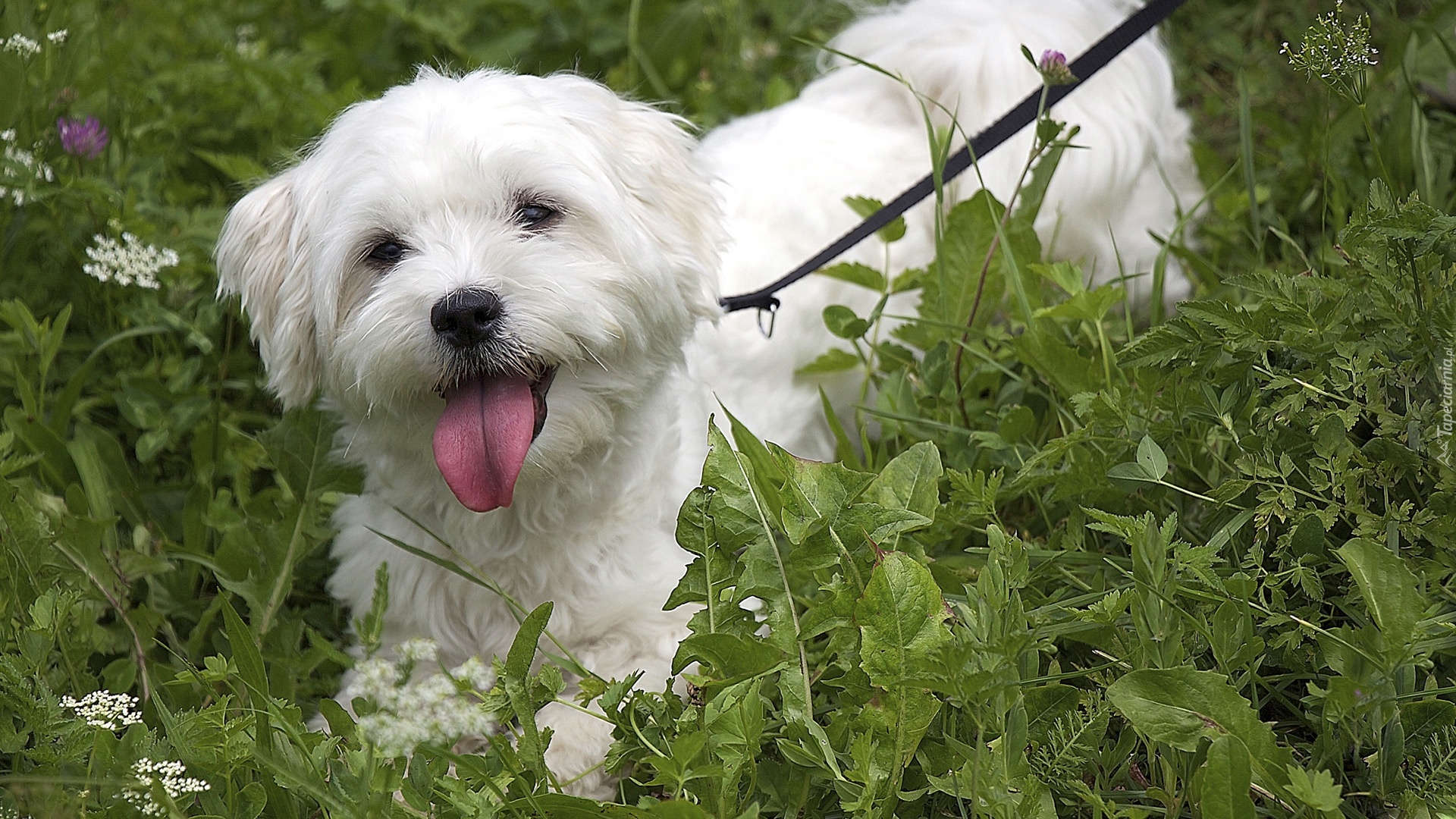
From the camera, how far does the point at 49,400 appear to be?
3535mm

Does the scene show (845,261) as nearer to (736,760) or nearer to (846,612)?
(846,612)

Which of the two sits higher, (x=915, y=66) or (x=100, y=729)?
(x=915, y=66)

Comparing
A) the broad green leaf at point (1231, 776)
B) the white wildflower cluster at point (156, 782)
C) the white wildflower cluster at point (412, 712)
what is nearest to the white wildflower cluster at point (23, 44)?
the white wildflower cluster at point (156, 782)

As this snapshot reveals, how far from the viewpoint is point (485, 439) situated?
2.44 m

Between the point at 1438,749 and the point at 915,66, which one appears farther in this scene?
the point at 915,66

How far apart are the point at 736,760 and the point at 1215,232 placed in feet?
8.73

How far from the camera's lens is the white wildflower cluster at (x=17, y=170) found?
3.32 metres

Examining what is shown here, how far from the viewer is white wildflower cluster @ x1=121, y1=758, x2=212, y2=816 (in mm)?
1897

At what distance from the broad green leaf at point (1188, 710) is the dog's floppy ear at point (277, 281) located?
185 cm

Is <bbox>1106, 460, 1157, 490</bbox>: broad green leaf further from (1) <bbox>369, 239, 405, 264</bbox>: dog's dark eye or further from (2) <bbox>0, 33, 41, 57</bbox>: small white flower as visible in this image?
(2) <bbox>0, 33, 41, 57</bbox>: small white flower

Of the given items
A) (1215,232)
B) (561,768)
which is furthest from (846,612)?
Result: (1215,232)

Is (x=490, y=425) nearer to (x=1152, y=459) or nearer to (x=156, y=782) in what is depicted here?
(x=156, y=782)

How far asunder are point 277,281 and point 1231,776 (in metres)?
2.20

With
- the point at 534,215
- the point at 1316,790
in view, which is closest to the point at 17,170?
the point at 534,215
